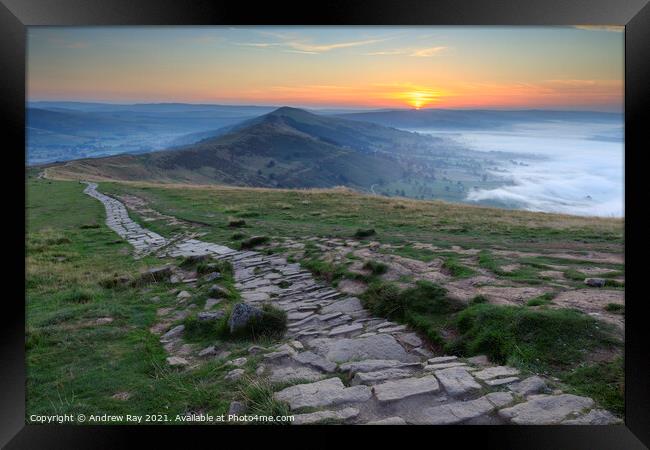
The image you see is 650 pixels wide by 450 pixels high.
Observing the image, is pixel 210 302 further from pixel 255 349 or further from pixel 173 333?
pixel 255 349

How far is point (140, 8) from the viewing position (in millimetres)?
6473

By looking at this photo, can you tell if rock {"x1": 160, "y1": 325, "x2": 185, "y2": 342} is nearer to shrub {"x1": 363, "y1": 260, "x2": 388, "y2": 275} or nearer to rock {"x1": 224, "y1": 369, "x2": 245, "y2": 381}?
rock {"x1": 224, "y1": 369, "x2": 245, "y2": 381}

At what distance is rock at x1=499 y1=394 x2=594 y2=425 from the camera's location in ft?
18.0

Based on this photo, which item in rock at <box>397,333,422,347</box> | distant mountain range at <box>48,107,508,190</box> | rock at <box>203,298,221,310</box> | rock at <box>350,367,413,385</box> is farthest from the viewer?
distant mountain range at <box>48,107,508,190</box>

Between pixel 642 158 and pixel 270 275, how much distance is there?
6.44m

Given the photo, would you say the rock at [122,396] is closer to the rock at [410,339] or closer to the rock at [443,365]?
the rock at [410,339]

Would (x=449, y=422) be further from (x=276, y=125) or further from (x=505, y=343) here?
(x=276, y=125)

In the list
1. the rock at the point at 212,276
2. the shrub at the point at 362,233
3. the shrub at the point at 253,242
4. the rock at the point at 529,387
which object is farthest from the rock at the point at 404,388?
the shrub at the point at 362,233

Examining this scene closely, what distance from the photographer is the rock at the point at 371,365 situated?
6.02 meters

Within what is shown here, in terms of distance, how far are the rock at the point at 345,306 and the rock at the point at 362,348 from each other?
86 cm

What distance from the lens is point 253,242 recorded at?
1101cm

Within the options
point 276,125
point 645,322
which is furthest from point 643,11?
point 276,125

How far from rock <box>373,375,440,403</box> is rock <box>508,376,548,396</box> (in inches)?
36.9

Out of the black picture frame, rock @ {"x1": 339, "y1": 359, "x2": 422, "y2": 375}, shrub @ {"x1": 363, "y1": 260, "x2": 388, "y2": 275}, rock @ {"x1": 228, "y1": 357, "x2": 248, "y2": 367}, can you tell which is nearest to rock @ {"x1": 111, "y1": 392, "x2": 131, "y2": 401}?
the black picture frame
